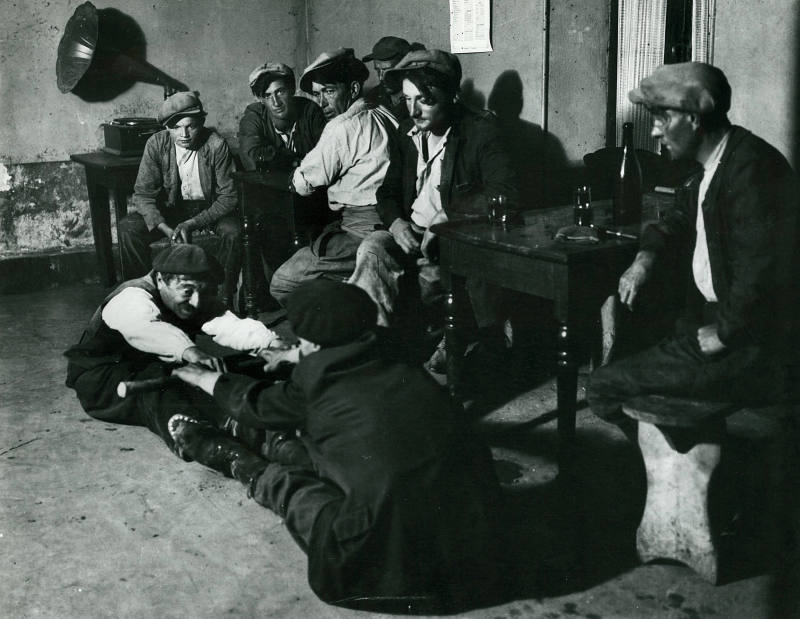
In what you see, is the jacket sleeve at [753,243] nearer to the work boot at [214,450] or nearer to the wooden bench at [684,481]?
the wooden bench at [684,481]

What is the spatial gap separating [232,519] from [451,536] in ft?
3.14

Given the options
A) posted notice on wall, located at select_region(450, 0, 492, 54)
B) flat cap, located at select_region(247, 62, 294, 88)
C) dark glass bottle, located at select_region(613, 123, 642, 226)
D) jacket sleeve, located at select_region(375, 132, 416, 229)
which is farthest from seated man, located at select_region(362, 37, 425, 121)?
dark glass bottle, located at select_region(613, 123, 642, 226)

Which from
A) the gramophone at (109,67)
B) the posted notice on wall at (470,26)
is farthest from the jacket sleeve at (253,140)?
the posted notice on wall at (470,26)

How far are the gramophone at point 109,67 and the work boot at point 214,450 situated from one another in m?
3.30

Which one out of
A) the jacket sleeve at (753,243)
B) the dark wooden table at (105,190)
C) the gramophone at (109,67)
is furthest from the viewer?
the gramophone at (109,67)

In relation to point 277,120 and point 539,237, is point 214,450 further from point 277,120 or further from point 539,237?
point 277,120

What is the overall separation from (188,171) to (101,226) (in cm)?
104

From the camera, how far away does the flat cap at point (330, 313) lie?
2.35m

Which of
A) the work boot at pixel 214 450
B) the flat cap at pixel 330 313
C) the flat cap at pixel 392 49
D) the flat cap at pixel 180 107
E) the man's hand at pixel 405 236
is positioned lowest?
the work boot at pixel 214 450

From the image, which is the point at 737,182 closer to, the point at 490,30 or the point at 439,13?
the point at 490,30

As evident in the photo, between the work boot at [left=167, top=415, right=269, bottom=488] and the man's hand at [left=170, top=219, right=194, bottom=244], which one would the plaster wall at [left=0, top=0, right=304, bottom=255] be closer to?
the man's hand at [left=170, top=219, right=194, bottom=244]

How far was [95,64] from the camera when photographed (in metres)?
6.49

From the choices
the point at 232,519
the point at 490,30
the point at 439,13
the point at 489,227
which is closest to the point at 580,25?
the point at 490,30

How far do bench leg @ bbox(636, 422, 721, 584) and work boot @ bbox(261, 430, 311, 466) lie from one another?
42.0 inches
